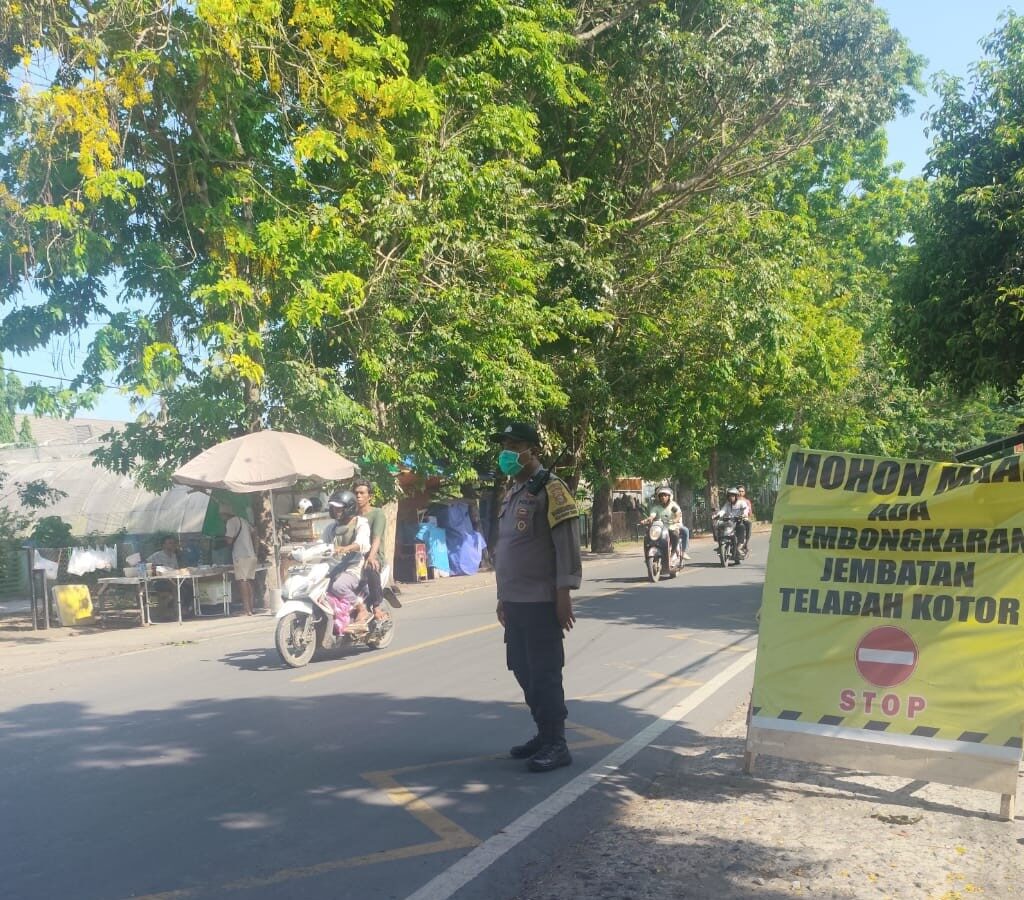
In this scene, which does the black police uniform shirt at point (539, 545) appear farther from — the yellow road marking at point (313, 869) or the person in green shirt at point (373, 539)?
the person in green shirt at point (373, 539)

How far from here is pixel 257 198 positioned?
587 inches

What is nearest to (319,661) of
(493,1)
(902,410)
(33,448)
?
(493,1)

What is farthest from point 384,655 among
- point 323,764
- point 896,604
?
point 896,604

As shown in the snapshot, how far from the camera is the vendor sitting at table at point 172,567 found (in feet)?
52.7

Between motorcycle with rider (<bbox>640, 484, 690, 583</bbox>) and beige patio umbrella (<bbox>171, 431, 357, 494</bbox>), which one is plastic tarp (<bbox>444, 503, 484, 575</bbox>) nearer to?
motorcycle with rider (<bbox>640, 484, 690, 583</bbox>)

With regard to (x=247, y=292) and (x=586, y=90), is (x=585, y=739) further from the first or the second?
(x=586, y=90)

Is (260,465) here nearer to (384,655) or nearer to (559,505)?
(384,655)

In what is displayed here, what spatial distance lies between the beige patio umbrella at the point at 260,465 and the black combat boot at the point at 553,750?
30.0 feet

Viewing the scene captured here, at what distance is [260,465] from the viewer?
578 inches

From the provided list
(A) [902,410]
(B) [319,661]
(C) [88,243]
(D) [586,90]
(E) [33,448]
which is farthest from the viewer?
(A) [902,410]

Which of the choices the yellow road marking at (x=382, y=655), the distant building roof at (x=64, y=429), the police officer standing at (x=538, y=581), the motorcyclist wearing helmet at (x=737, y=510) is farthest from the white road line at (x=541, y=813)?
the distant building roof at (x=64, y=429)

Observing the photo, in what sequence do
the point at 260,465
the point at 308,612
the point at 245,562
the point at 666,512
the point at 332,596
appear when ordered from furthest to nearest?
the point at 666,512, the point at 245,562, the point at 260,465, the point at 332,596, the point at 308,612

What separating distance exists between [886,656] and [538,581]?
198cm

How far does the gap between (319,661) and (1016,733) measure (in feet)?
22.4
